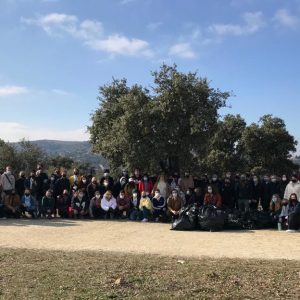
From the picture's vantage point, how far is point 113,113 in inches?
1114

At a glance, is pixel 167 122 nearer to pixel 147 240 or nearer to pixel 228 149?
pixel 147 240

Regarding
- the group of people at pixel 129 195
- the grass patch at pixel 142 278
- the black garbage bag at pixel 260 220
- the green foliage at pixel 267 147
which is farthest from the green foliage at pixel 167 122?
the green foliage at pixel 267 147

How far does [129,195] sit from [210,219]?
4133 millimetres

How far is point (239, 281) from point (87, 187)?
1092 cm

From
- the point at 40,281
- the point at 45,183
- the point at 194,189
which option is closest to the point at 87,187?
the point at 45,183

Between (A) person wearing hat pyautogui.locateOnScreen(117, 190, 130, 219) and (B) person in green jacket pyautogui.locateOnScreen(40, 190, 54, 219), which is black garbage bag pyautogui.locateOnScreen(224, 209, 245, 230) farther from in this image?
(B) person in green jacket pyautogui.locateOnScreen(40, 190, 54, 219)

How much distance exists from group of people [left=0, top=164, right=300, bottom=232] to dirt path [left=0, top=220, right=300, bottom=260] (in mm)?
1379

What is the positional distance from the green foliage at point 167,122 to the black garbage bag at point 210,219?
10.5 meters

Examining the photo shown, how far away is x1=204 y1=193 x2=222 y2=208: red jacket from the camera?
15.5 m

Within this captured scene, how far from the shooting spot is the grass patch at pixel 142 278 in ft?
20.7

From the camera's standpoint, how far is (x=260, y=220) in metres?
14.4

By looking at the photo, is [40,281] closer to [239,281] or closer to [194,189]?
[239,281]

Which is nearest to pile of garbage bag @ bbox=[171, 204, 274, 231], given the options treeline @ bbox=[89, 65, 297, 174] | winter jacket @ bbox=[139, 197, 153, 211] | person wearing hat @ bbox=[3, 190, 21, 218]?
winter jacket @ bbox=[139, 197, 153, 211]

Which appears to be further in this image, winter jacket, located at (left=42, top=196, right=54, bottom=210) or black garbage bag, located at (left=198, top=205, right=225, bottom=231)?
winter jacket, located at (left=42, top=196, right=54, bottom=210)
